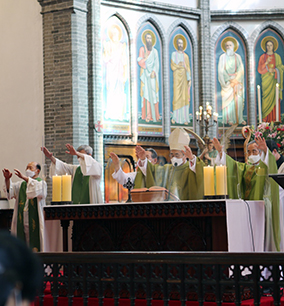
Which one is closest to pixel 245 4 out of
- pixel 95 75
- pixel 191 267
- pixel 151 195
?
pixel 95 75

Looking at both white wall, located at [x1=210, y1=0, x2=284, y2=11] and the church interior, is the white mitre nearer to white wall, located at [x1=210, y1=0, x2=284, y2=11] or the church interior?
the church interior

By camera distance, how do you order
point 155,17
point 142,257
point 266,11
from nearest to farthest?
point 142,257, point 155,17, point 266,11

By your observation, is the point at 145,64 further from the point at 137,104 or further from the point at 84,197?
the point at 84,197

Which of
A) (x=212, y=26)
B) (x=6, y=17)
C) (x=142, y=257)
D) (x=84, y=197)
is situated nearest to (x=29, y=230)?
(x=84, y=197)

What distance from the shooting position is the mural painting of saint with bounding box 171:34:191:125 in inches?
Answer: 557

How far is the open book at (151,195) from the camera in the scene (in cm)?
564

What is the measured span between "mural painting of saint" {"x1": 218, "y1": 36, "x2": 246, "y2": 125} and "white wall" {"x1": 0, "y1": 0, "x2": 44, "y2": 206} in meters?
5.27

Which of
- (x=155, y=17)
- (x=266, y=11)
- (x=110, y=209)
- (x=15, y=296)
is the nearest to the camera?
(x=15, y=296)

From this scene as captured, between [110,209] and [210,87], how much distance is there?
957 cm

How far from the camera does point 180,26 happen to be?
569 inches

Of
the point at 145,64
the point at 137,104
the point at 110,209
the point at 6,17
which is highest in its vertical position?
the point at 6,17

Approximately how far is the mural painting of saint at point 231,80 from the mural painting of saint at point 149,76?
2.11m

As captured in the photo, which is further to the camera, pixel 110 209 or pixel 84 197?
pixel 84 197

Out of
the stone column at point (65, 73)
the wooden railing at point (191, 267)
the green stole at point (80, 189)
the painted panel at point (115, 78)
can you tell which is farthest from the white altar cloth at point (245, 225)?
the painted panel at point (115, 78)
